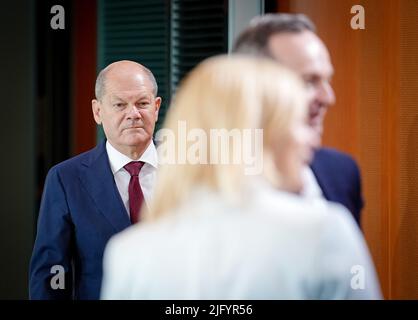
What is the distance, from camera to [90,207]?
1975 millimetres

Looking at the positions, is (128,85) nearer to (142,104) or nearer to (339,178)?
(142,104)

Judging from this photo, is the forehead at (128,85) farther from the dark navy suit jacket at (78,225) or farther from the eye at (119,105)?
the dark navy suit jacket at (78,225)

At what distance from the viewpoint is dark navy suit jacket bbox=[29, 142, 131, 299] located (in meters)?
1.97

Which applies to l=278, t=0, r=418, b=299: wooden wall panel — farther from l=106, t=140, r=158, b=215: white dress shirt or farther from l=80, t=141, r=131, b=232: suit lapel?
l=80, t=141, r=131, b=232: suit lapel

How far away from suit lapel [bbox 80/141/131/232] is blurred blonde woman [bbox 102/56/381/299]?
419 millimetres

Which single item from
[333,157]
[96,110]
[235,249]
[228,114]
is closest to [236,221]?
[235,249]

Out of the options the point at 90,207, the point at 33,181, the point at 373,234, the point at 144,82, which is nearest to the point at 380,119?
the point at 373,234

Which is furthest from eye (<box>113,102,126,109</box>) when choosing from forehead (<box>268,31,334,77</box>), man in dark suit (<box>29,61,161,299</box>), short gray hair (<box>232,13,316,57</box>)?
forehead (<box>268,31,334,77</box>)

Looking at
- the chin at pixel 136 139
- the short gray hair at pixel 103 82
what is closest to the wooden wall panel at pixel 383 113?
the short gray hair at pixel 103 82

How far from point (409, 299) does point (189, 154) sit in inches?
37.6

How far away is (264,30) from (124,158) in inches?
22.2

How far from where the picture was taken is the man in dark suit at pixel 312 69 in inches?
69.2

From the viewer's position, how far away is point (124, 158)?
200 cm

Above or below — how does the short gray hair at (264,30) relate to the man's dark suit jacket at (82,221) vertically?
above
